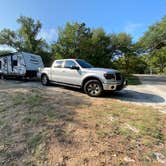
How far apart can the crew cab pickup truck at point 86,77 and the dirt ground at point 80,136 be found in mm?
2095

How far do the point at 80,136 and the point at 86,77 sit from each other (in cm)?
478

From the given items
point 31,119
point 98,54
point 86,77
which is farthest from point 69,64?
point 98,54

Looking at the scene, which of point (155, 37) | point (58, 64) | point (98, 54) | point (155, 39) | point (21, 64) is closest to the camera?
point (58, 64)

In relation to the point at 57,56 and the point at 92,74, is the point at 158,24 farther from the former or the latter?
the point at 92,74

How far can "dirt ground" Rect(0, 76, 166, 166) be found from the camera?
2.99 meters

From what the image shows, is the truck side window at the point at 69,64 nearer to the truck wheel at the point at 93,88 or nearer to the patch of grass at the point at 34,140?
the truck wheel at the point at 93,88

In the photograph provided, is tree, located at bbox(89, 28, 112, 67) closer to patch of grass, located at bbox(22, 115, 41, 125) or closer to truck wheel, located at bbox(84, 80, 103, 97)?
truck wheel, located at bbox(84, 80, 103, 97)

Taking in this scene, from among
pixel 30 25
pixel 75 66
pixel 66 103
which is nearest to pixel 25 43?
pixel 30 25

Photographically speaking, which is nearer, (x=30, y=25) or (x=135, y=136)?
(x=135, y=136)

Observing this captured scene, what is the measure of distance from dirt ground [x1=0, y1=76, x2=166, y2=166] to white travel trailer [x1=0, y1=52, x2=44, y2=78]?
8.39m

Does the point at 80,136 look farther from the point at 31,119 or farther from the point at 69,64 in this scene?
the point at 69,64

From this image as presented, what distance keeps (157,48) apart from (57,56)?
1335 centimetres

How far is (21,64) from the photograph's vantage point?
13805 mm

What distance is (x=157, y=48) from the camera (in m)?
23.2
